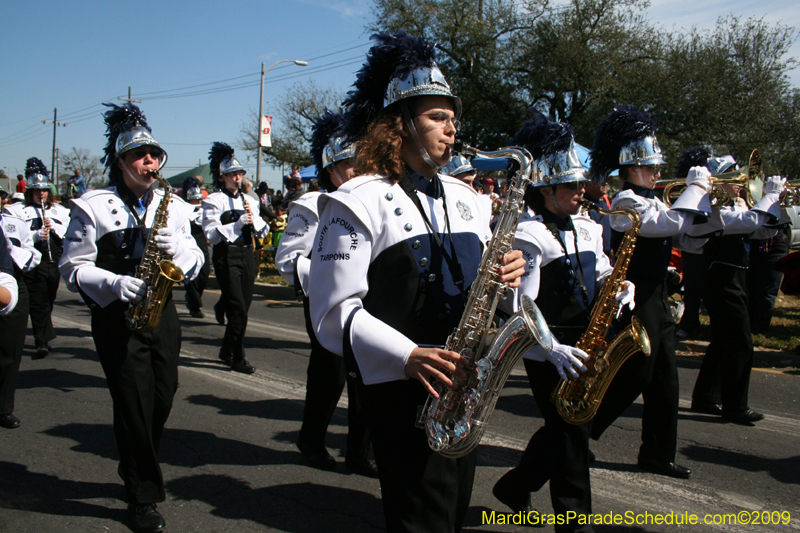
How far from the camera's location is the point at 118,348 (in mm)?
3545

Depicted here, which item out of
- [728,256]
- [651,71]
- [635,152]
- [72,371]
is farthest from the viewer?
[651,71]

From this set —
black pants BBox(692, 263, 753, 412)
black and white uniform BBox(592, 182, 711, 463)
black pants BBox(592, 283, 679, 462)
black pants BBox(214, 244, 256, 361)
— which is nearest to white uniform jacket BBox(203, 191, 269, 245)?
black pants BBox(214, 244, 256, 361)

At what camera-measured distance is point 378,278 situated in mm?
2139

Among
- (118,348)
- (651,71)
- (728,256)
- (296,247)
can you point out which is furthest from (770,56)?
(118,348)

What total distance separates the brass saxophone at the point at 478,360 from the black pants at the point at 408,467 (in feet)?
0.19

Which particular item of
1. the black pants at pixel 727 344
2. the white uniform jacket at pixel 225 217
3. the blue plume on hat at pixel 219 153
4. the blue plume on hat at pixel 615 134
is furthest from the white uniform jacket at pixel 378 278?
the blue plume on hat at pixel 219 153

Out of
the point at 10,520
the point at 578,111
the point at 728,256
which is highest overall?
the point at 578,111

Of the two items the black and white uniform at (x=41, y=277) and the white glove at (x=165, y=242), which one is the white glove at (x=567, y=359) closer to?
the white glove at (x=165, y=242)

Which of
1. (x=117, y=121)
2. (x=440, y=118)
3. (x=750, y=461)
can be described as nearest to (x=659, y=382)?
(x=750, y=461)

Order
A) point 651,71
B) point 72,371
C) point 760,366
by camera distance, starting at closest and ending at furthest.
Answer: point 72,371
point 760,366
point 651,71

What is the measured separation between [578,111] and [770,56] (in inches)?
310

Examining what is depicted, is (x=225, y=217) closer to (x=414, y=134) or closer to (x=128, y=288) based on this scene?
(x=128, y=288)

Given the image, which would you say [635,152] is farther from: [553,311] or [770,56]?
[770,56]

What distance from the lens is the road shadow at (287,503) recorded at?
3609mm
